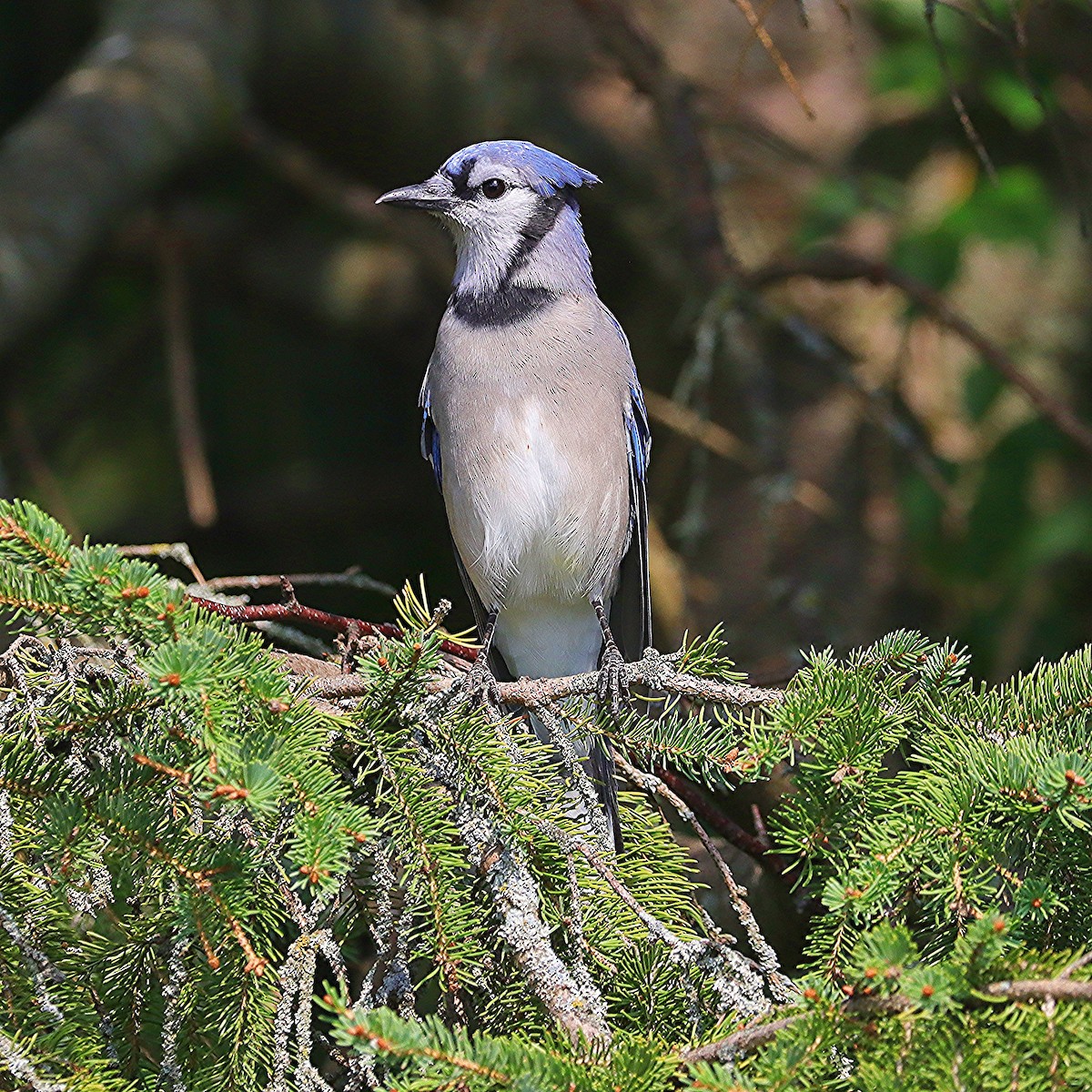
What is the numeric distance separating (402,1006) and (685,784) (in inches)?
32.2

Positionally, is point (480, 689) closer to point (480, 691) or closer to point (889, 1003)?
point (480, 691)

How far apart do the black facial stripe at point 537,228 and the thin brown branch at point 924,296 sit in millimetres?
743

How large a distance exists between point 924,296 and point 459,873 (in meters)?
2.36

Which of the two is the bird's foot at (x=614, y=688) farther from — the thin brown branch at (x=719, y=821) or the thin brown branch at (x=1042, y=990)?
the thin brown branch at (x=1042, y=990)

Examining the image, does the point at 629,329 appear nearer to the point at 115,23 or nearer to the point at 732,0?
the point at 115,23

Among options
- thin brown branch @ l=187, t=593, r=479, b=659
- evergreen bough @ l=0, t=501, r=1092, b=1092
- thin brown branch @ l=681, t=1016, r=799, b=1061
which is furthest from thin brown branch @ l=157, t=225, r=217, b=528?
thin brown branch @ l=681, t=1016, r=799, b=1061

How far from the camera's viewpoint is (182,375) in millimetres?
3863

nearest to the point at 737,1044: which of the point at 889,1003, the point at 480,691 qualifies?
the point at 889,1003

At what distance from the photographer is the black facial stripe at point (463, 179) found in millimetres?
3025

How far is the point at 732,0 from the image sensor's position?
211 centimetres

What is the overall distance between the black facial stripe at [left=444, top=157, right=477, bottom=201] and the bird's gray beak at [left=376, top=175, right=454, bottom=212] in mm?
11

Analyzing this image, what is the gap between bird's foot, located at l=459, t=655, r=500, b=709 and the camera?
67.0 inches

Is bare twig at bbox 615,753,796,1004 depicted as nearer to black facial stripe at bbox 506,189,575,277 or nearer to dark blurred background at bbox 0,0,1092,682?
black facial stripe at bbox 506,189,575,277

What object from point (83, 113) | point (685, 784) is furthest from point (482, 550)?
point (83, 113)
